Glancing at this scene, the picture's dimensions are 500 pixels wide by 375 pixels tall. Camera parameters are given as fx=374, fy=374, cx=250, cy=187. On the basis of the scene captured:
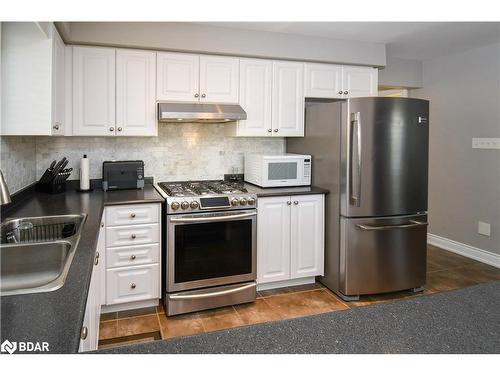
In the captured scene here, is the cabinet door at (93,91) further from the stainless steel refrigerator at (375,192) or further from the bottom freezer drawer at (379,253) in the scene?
the bottom freezer drawer at (379,253)

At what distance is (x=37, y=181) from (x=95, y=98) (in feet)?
2.81

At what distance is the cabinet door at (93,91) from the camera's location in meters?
2.90

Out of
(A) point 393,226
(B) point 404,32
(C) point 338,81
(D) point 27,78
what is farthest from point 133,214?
(B) point 404,32

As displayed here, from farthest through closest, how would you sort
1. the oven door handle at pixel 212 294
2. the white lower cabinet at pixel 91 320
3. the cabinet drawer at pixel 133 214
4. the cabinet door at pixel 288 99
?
1. the cabinet door at pixel 288 99
2. the oven door handle at pixel 212 294
3. the cabinet drawer at pixel 133 214
4. the white lower cabinet at pixel 91 320

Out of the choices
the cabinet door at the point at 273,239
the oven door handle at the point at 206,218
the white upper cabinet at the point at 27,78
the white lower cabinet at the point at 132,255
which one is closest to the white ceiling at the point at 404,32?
the white upper cabinet at the point at 27,78

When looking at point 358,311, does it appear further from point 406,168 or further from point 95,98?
point 95,98

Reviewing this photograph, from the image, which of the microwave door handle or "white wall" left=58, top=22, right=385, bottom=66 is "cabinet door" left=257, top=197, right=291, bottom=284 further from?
"white wall" left=58, top=22, right=385, bottom=66

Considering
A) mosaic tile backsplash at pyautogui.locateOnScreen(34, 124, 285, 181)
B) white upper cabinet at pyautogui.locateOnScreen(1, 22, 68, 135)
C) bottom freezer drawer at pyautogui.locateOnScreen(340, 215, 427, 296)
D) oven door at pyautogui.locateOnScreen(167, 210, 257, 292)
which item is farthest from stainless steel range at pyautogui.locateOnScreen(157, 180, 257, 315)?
white upper cabinet at pyautogui.locateOnScreen(1, 22, 68, 135)

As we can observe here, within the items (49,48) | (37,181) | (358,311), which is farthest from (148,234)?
(358,311)

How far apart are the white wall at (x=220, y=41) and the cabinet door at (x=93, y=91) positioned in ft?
0.36

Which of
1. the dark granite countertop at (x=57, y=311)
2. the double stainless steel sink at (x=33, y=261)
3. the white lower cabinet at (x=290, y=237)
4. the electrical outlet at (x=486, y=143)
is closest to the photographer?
the dark granite countertop at (x=57, y=311)

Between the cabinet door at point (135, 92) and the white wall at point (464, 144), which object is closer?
the cabinet door at point (135, 92)

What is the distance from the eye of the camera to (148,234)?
278 cm

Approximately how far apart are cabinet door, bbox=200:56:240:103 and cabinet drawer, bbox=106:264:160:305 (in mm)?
1493
